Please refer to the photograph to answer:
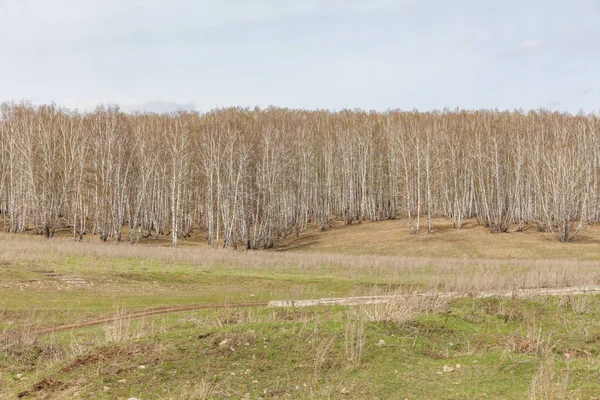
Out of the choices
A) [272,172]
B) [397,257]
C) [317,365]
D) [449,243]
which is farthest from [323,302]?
[449,243]

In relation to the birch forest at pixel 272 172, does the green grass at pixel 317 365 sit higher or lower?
lower

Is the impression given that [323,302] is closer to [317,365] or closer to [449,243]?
[317,365]

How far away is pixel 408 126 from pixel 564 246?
38.1m

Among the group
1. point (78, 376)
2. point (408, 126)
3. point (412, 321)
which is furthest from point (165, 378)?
point (408, 126)

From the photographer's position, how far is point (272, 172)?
58.4 meters

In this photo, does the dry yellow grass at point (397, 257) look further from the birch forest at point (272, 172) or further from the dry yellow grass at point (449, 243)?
the birch forest at point (272, 172)

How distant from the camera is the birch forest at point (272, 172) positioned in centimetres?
5675

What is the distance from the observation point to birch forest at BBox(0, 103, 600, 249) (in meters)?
56.8

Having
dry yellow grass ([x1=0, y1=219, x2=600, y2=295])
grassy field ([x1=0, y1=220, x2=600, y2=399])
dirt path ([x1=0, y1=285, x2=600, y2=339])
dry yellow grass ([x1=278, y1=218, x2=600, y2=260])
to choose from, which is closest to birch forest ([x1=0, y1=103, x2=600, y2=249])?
dry yellow grass ([x1=278, y1=218, x2=600, y2=260])

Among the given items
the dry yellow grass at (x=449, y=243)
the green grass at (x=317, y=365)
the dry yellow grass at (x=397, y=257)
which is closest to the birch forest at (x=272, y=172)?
the dry yellow grass at (x=449, y=243)

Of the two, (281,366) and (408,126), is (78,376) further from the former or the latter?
(408,126)

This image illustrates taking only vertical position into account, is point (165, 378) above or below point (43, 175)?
below

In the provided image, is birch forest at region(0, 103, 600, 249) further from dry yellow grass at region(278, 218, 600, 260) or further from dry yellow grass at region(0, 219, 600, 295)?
dry yellow grass at region(0, 219, 600, 295)

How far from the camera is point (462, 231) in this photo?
6297cm
